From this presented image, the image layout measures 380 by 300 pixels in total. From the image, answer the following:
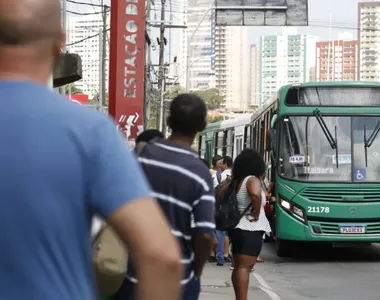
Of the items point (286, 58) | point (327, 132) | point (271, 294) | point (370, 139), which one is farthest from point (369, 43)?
point (271, 294)

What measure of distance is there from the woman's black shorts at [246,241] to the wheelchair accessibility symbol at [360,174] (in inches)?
280

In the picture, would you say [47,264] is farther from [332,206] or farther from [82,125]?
[332,206]

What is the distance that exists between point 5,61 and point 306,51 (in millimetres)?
190876

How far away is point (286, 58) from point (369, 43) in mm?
37053

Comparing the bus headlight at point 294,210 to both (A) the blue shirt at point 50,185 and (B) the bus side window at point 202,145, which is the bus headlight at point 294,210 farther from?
(B) the bus side window at point 202,145

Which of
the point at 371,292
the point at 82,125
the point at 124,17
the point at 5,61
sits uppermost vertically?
the point at 124,17

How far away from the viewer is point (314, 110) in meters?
16.1

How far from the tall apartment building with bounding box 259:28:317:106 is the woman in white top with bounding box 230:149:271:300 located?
16690 centimetres

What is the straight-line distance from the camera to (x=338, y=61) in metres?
172

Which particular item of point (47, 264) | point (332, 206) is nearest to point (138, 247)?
point (47, 264)

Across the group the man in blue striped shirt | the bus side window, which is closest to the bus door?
the bus side window

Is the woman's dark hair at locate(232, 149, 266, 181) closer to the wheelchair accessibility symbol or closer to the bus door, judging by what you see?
the wheelchair accessibility symbol

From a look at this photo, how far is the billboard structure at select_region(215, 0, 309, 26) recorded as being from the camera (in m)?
29.3

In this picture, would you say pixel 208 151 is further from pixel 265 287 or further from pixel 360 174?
pixel 265 287
